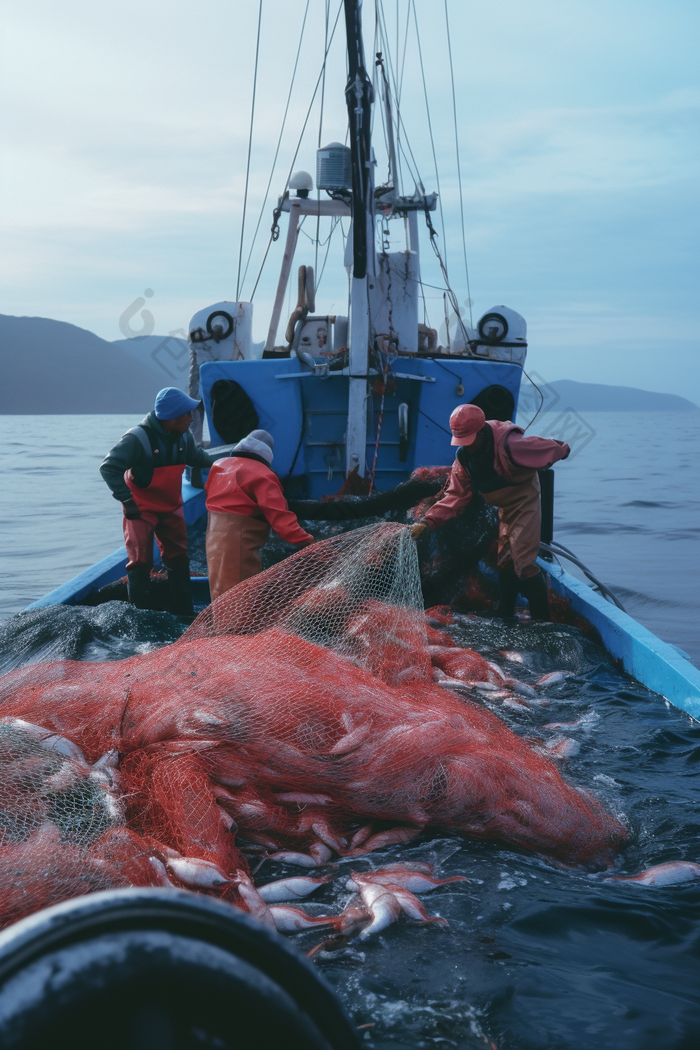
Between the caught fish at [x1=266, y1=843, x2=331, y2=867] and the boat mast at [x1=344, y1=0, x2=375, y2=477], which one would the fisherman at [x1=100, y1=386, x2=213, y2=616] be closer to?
the boat mast at [x1=344, y1=0, x2=375, y2=477]

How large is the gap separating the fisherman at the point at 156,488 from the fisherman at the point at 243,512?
71 cm

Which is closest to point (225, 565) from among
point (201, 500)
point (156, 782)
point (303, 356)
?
point (156, 782)

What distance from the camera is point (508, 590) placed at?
6652mm

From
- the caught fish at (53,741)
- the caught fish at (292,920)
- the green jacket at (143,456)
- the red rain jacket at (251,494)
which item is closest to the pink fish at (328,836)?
the caught fish at (292,920)

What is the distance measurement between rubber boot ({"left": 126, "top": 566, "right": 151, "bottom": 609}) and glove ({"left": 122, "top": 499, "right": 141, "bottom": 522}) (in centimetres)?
42

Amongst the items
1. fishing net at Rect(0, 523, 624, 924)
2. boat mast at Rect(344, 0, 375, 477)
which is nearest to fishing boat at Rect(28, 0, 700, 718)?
boat mast at Rect(344, 0, 375, 477)

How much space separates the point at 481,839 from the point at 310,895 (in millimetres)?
789

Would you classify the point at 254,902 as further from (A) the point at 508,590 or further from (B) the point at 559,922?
(A) the point at 508,590

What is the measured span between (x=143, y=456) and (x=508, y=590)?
10.8ft

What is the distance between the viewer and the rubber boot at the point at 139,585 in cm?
643

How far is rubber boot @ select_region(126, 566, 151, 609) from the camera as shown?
6.43 meters

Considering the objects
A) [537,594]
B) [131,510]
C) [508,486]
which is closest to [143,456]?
[131,510]

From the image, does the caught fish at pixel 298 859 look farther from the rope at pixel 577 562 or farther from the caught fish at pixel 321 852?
the rope at pixel 577 562

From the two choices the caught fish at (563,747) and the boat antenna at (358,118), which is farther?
the boat antenna at (358,118)
